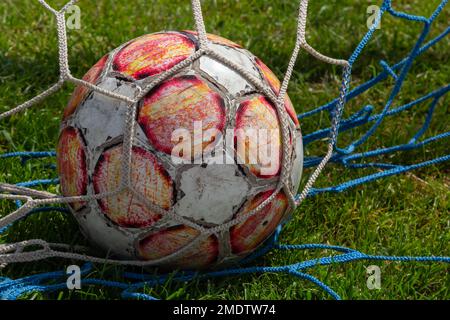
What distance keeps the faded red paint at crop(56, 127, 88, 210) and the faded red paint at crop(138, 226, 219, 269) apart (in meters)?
0.25

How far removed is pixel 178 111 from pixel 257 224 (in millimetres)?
438

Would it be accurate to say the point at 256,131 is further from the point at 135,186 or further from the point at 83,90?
the point at 83,90

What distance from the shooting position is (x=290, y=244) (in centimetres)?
286

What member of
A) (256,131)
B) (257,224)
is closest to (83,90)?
(256,131)

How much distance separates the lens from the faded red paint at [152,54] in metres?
2.43

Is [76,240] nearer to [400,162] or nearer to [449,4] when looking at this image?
[400,162]

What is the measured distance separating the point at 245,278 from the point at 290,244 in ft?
0.88

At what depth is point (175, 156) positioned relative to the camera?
2348mm

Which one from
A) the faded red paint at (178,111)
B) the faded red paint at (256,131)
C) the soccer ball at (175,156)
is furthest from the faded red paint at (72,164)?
the faded red paint at (256,131)

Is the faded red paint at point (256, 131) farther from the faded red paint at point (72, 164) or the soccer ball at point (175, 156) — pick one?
the faded red paint at point (72, 164)

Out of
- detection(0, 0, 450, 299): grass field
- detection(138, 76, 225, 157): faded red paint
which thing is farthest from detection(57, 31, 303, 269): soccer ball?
detection(0, 0, 450, 299): grass field

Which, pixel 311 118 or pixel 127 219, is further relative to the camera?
pixel 311 118
